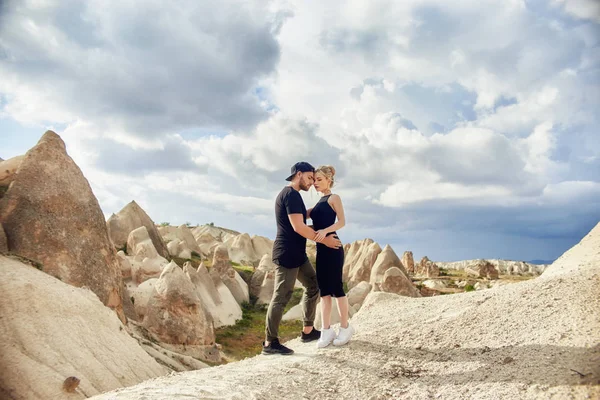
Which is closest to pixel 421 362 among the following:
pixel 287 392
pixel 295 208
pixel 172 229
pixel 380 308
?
pixel 287 392

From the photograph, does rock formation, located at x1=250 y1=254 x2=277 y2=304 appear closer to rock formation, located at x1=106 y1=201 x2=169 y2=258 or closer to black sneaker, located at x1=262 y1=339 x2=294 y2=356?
rock formation, located at x1=106 y1=201 x2=169 y2=258

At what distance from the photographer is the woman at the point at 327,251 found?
18.3 feet

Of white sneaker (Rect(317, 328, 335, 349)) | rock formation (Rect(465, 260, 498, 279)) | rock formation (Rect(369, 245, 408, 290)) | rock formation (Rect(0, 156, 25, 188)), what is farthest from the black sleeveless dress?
rock formation (Rect(465, 260, 498, 279))

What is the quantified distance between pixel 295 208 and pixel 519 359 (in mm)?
2724

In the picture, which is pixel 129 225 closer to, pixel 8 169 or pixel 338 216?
pixel 8 169

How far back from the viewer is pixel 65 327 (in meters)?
7.03

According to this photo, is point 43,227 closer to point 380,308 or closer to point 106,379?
point 106,379

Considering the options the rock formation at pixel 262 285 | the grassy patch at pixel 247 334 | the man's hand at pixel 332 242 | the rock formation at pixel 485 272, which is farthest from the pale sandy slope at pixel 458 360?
the rock formation at pixel 485 272

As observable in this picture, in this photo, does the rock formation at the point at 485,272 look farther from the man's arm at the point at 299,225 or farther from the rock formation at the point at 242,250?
the man's arm at the point at 299,225

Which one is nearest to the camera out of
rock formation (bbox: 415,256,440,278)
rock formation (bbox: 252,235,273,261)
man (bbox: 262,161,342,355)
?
man (bbox: 262,161,342,355)

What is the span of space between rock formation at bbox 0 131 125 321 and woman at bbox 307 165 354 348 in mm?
5665

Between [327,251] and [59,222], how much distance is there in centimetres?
623

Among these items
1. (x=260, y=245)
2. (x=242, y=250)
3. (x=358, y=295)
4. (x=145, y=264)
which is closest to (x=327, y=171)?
(x=358, y=295)

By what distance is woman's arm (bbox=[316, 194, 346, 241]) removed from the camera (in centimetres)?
545
